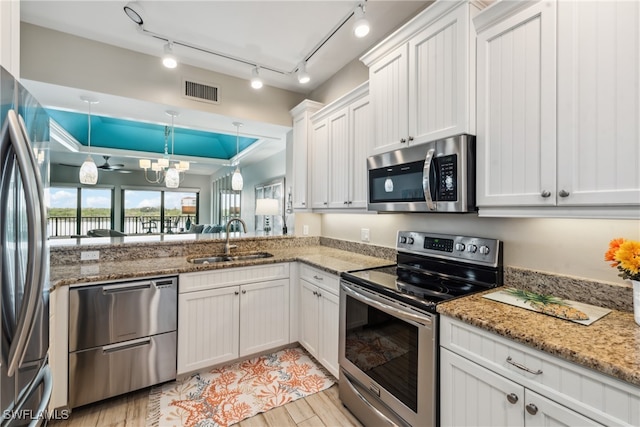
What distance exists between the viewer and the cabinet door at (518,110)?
49.1 inches

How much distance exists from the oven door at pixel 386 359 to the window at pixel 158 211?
8.98 m

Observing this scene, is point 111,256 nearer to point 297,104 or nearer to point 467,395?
point 297,104

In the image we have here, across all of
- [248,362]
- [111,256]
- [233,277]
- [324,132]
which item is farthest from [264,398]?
[324,132]

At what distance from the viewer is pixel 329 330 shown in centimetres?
225

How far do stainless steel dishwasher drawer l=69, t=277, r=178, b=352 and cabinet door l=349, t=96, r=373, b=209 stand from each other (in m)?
1.64

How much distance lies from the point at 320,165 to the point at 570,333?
236 cm

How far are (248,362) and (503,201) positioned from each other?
2408 millimetres

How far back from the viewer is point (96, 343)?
76.5 inches

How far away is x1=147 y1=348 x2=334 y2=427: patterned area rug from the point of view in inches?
75.0

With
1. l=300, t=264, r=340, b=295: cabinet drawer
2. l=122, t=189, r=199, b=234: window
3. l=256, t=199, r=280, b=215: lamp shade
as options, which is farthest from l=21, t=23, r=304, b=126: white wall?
l=122, t=189, r=199, b=234: window

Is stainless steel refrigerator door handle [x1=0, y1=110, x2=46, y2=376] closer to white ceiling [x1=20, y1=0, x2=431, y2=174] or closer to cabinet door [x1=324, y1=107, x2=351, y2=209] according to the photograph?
white ceiling [x1=20, y1=0, x2=431, y2=174]

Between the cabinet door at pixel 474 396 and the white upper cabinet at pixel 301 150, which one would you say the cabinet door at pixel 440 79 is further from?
the white upper cabinet at pixel 301 150

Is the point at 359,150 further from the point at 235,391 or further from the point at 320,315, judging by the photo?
the point at 235,391

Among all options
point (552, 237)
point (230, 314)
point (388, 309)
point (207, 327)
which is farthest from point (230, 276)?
point (552, 237)
